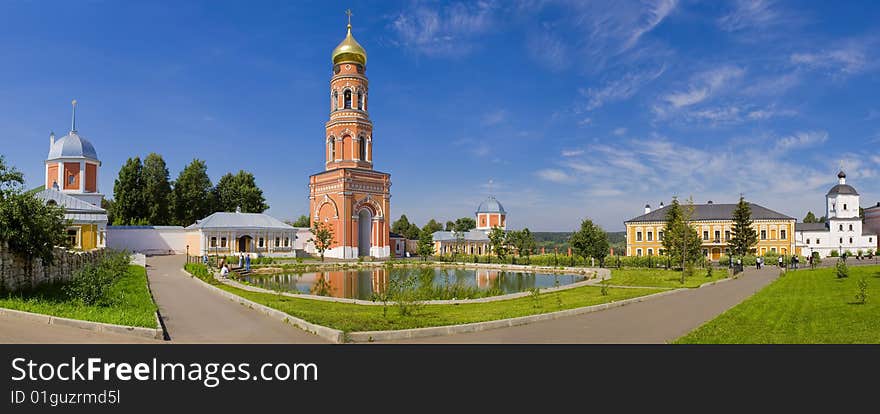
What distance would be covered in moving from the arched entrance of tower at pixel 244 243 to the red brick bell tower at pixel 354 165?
778cm

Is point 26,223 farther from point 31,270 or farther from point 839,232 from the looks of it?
point 839,232

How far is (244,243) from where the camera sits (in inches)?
1928

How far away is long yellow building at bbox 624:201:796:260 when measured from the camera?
56125mm

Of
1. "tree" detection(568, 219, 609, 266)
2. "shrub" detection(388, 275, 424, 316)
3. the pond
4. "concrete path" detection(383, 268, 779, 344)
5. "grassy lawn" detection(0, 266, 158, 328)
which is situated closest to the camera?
"concrete path" detection(383, 268, 779, 344)

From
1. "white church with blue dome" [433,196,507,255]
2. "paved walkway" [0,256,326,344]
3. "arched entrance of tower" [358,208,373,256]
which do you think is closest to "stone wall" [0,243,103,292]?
"paved walkway" [0,256,326,344]

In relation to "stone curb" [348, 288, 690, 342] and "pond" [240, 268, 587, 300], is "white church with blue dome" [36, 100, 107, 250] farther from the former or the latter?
"stone curb" [348, 288, 690, 342]

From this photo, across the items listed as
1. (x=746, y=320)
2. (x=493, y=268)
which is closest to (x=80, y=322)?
(x=746, y=320)

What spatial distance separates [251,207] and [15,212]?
1984 inches

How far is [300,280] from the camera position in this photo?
96.4 feet

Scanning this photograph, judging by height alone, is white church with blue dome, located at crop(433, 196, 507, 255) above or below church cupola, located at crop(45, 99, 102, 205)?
below

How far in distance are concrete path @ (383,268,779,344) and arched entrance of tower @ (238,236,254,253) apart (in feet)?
130

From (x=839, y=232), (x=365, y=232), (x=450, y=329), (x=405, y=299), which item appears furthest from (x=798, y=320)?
(x=839, y=232)

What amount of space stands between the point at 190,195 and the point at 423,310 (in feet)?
174

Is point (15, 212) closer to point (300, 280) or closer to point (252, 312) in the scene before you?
point (252, 312)
